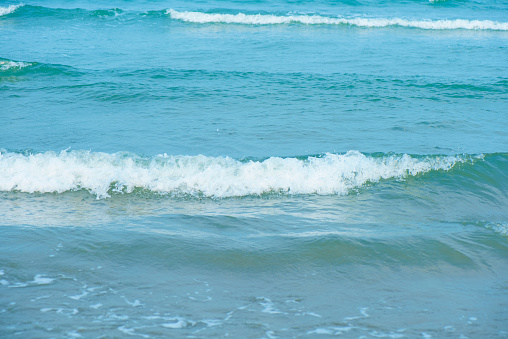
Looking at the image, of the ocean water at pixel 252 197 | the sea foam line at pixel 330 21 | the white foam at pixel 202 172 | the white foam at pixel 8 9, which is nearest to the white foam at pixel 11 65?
the ocean water at pixel 252 197

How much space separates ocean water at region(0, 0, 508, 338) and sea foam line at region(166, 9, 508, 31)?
667 centimetres

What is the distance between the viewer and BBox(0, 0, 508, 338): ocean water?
11.5 ft

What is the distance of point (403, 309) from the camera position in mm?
3539

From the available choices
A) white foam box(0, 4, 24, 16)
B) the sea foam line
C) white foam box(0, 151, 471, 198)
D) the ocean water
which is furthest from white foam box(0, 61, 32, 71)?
white foam box(0, 4, 24, 16)

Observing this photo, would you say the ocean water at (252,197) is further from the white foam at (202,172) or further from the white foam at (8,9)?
the white foam at (8,9)

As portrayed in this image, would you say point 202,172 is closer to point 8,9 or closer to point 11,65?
point 11,65

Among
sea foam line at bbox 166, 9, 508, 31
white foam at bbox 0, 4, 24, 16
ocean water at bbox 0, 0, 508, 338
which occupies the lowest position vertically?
ocean water at bbox 0, 0, 508, 338

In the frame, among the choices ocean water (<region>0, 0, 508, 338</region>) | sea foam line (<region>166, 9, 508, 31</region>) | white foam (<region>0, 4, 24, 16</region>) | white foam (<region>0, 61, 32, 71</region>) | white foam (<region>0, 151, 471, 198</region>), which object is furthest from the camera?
white foam (<region>0, 4, 24, 16</region>)

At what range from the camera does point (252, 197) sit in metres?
5.70

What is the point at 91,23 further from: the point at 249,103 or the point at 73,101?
the point at 249,103

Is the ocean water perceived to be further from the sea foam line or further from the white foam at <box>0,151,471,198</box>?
the sea foam line

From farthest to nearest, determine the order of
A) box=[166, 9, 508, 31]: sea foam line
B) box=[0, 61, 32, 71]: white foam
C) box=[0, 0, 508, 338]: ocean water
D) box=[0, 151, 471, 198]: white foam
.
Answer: box=[166, 9, 508, 31]: sea foam line, box=[0, 61, 32, 71]: white foam, box=[0, 151, 471, 198]: white foam, box=[0, 0, 508, 338]: ocean water

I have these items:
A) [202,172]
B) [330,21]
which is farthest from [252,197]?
[330,21]

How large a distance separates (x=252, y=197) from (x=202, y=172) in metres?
0.83
